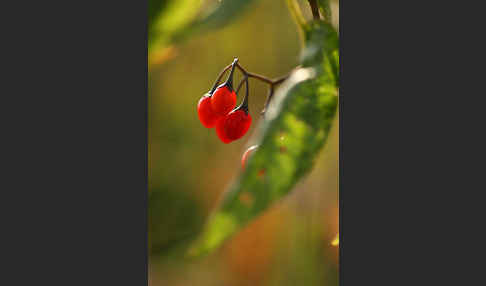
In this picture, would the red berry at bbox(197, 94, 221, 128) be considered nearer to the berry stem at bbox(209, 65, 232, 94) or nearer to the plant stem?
the berry stem at bbox(209, 65, 232, 94)

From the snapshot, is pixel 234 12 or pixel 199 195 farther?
pixel 199 195

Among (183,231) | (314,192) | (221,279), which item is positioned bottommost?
(221,279)

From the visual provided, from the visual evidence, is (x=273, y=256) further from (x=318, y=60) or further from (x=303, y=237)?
(x=318, y=60)

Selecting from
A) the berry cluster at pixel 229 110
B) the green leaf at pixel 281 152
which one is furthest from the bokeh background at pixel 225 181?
the green leaf at pixel 281 152

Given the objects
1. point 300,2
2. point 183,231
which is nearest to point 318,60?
point 300,2

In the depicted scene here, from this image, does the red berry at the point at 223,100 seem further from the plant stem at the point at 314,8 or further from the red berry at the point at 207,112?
the plant stem at the point at 314,8

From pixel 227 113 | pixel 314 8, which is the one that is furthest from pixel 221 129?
pixel 314 8

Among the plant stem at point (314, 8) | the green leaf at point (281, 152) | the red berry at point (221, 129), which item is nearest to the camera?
the green leaf at point (281, 152)
